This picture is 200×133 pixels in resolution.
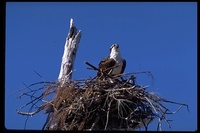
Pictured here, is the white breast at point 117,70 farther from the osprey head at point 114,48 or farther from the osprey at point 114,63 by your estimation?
the osprey head at point 114,48

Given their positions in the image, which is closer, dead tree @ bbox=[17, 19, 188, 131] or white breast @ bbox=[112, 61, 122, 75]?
dead tree @ bbox=[17, 19, 188, 131]

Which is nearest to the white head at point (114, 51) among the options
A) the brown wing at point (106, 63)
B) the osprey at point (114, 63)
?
the osprey at point (114, 63)

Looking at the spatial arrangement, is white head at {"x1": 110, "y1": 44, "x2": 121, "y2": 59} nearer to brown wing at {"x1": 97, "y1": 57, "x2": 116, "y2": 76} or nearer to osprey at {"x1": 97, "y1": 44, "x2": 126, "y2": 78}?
osprey at {"x1": 97, "y1": 44, "x2": 126, "y2": 78}

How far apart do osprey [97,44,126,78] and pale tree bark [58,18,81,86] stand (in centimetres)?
53

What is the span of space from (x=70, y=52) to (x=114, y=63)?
0.80 metres

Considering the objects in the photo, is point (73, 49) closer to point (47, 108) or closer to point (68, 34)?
point (68, 34)

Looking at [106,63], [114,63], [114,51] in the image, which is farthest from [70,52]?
[114,51]

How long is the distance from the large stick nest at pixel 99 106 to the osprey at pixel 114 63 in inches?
39.5

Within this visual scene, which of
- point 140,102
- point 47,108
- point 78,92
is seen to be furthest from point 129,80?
point 47,108

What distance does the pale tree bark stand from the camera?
631 centimetres

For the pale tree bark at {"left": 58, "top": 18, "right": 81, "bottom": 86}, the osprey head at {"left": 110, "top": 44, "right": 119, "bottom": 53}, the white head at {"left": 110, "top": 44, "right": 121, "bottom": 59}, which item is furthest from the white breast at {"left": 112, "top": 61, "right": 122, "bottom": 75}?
the pale tree bark at {"left": 58, "top": 18, "right": 81, "bottom": 86}

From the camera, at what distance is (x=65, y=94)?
5.32 metres

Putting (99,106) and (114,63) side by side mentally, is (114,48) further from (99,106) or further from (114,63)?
(99,106)

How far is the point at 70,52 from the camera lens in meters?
6.57
